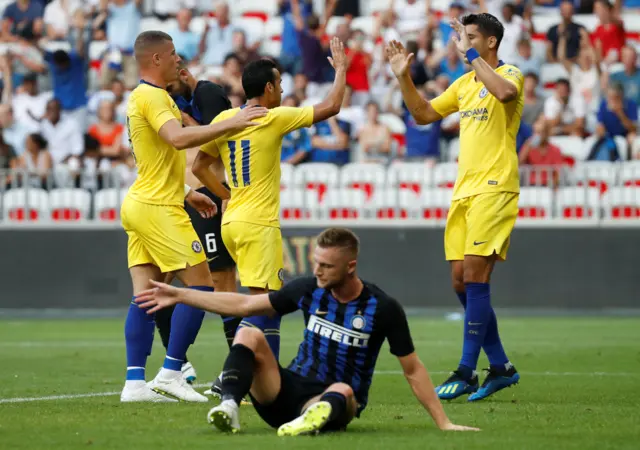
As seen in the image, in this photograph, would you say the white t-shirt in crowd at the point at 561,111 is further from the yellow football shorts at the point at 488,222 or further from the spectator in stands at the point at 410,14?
the yellow football shorts at the point at 488,222

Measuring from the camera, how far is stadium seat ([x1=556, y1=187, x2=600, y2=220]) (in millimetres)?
17328

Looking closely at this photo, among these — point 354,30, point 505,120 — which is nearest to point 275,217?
point 505,120

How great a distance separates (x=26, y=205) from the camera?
706 inches

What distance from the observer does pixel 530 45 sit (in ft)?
66.8

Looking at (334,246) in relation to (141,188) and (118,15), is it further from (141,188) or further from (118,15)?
(118,15)

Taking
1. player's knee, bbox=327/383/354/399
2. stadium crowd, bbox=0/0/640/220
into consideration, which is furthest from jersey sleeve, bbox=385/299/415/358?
stadium crowd, bbox=0/0/640/220

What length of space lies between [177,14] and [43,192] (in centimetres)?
572

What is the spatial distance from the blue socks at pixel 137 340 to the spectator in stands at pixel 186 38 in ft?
44.6

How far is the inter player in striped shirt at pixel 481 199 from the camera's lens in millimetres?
8523

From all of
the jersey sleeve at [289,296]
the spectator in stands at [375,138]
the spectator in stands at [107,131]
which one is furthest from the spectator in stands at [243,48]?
the jersey sleeve at [289,296]

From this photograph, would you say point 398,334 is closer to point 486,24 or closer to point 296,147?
point 486,24

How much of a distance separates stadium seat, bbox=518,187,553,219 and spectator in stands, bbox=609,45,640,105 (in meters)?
3.18

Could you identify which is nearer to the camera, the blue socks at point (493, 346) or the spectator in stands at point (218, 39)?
the blue socks at point (493, 346)

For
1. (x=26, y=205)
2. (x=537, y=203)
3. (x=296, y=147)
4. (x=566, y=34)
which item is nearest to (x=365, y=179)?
(x=296, y=147)
